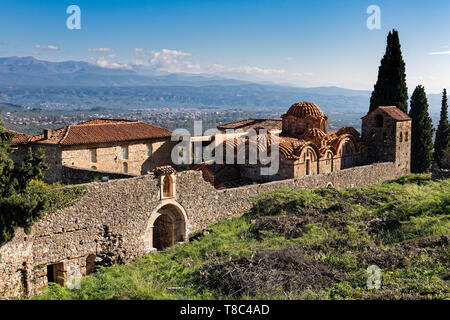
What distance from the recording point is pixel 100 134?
29.4m

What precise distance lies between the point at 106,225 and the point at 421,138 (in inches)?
1176

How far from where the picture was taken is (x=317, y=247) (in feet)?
46.8

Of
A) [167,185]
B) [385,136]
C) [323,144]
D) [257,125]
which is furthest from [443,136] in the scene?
[167,185]

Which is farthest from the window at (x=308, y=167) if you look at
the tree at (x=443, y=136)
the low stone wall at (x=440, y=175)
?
the tree at (x=443, y=136)

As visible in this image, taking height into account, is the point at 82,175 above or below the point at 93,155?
below

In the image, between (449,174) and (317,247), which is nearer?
(317,247)

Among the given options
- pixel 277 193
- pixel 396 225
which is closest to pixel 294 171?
pixel 277 193

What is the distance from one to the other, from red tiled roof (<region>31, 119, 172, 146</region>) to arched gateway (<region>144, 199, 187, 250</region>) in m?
9.62

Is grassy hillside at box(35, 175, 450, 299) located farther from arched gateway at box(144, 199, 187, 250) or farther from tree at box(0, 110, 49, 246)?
tree at box(0, 110, 49, 246)

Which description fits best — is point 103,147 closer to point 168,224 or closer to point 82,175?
point 82,175

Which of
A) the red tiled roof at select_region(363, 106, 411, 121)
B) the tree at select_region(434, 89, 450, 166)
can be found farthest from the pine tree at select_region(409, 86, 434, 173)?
the red tiled roof at select_region(363, 106, 411, 121)

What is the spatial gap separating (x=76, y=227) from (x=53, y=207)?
1.26 m

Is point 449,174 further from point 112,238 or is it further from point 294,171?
point 112,238
